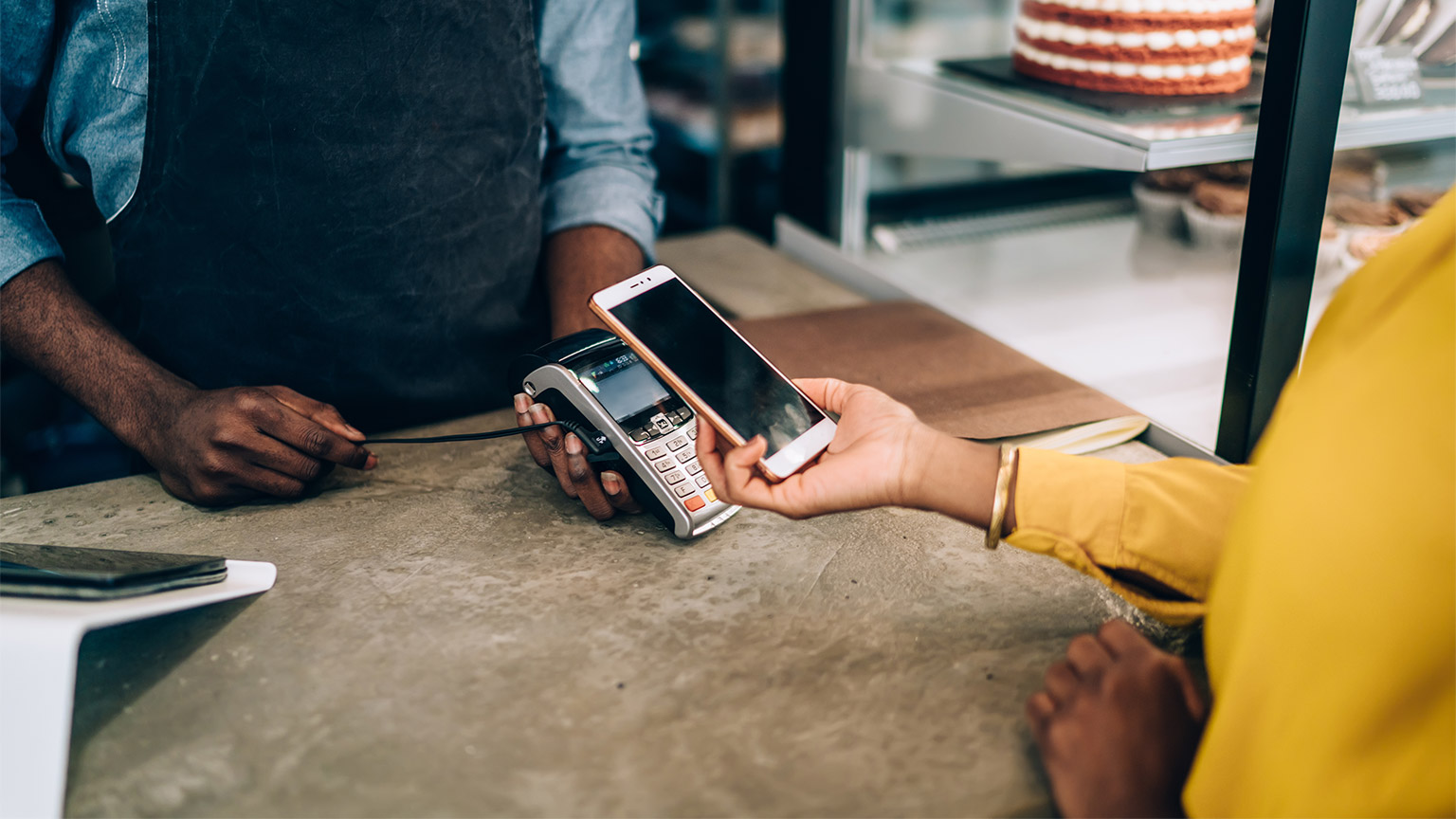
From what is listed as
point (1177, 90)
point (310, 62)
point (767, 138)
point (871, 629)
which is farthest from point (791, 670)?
point (767, 138)

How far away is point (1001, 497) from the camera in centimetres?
79

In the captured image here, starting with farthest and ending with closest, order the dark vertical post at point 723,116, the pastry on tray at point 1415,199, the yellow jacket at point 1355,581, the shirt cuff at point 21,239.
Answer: the dark vertical post at point 723,116, the pastry on tray at point 1415,199, the shirt cuff at point 21,239, the yellow jacket at point 1355,581

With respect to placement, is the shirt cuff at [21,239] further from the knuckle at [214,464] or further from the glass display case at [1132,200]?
the glass display case at [1132,200]

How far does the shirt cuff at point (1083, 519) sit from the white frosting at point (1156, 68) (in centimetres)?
64

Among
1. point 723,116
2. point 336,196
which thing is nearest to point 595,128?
point 336,196

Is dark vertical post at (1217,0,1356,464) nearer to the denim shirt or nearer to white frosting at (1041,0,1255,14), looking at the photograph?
white frosting at (1041,0,1255,14)

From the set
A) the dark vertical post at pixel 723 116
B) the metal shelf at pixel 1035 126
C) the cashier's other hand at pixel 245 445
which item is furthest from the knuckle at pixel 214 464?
the dark vertical post at pixel 723 116

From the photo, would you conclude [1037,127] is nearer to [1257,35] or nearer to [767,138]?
[1257,35]

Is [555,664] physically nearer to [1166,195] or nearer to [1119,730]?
[1119,730]

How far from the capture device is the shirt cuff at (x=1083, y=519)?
78 centimetres

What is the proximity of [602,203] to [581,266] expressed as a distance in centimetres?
11

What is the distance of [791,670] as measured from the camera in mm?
753

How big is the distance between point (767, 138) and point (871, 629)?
9.92ft

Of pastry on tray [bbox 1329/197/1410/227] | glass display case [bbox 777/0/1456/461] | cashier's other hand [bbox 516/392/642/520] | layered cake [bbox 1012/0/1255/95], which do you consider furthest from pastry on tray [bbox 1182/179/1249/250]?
cashier's other hand [bbox 516/392/642/520]
